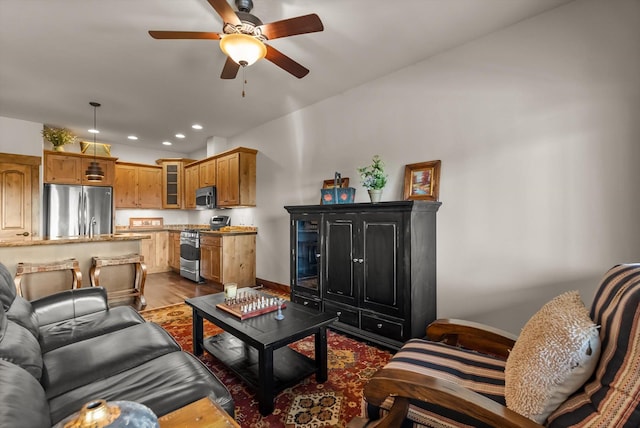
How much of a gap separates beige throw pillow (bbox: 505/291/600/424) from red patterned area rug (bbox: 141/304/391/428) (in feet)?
3.48

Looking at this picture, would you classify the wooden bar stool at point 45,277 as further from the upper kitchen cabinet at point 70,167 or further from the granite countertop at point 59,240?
the upper kitchen cabinet at point 70,167

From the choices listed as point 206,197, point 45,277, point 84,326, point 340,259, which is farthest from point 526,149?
point 45,277

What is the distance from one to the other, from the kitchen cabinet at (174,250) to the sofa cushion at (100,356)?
4.41 m

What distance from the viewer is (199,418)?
894 mm

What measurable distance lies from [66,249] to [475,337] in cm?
443

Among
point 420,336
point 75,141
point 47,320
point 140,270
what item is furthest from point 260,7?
point 75,141

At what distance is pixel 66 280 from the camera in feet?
11.8

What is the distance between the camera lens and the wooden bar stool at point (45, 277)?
3.16 m

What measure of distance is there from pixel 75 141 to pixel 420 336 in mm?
6945

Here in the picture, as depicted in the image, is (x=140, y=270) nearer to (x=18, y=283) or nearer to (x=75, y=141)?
(x=18, y=283)

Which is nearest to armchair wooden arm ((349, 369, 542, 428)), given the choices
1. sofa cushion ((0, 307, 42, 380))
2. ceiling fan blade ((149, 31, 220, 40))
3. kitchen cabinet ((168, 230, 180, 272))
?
sofa cushion ((0, 307, 42, 380))

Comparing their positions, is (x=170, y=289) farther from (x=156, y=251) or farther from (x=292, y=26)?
(x=292, y=26)

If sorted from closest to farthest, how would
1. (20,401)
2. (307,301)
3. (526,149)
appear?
(20,401) < (526,149) < (307,301)

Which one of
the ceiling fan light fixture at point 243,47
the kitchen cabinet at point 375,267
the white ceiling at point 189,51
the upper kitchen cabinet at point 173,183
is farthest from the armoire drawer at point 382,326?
the upper kitchen cabinet at point 173,183
